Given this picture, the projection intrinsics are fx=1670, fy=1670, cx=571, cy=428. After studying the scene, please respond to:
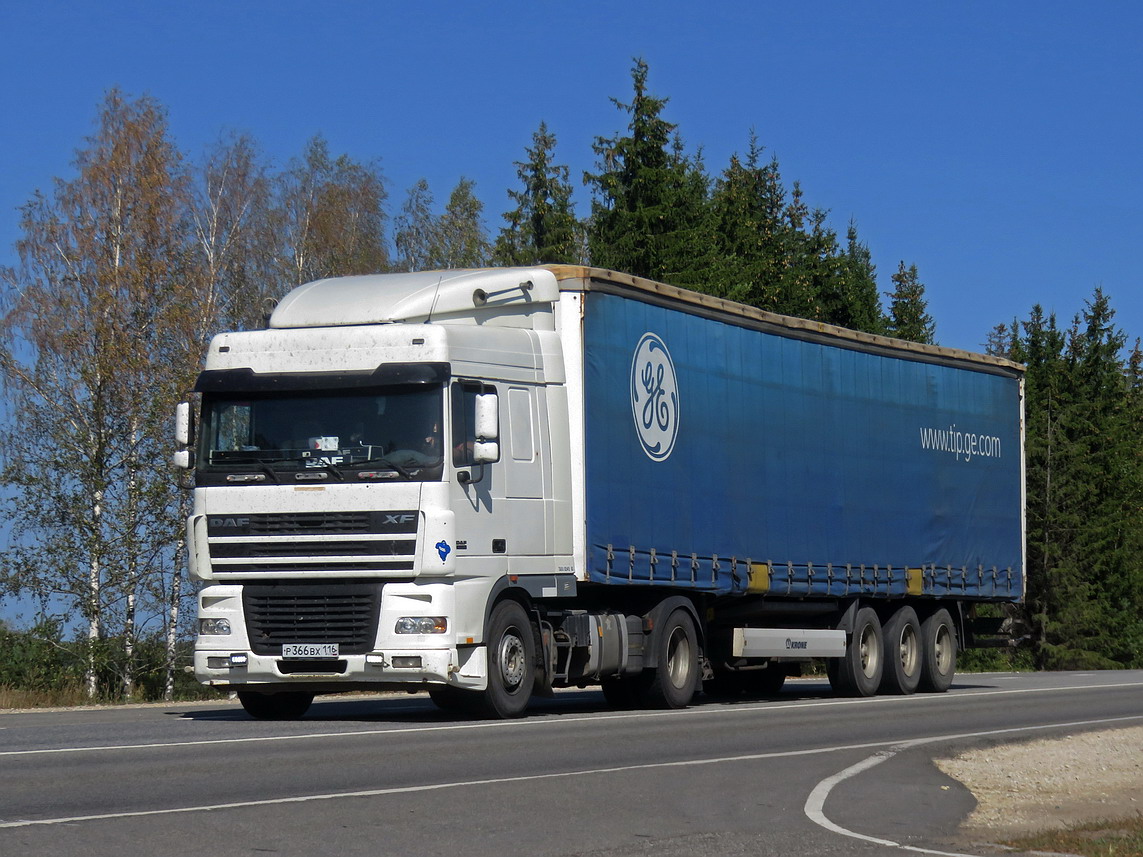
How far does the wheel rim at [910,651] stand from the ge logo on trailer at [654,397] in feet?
22.3

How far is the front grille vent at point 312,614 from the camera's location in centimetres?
1477

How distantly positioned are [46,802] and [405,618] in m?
5.77

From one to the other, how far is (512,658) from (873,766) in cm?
429

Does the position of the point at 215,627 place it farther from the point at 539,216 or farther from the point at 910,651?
the point at 539,216

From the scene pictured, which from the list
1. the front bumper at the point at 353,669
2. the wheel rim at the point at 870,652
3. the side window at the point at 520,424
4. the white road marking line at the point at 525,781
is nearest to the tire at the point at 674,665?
the side window at the point at 520,424

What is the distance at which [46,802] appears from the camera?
9.08 meters

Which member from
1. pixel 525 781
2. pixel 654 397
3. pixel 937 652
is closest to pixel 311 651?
pixel 525 781

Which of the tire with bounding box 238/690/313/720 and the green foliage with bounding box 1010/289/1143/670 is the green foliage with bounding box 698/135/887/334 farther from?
the tire with bounding box 238/690/313/720

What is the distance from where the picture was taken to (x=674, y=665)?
18.5 meters

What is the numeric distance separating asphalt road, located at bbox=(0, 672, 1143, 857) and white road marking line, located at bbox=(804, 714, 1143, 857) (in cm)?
4

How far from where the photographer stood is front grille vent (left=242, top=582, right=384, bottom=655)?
14.8 meters

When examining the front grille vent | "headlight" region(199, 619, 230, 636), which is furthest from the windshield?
"headlight" region(199, 619, 230, 636)

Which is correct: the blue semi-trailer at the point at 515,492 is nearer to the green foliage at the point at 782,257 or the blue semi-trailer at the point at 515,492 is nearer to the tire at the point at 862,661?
the tire at the point at 862,661

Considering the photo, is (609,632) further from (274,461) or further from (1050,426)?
(1050,426)
